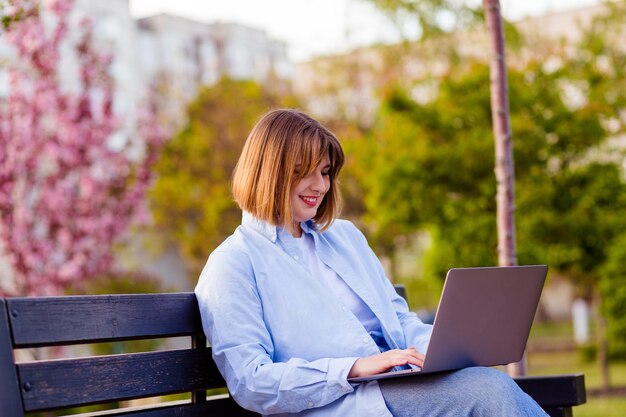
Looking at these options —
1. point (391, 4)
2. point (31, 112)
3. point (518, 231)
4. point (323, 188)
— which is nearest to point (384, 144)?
→ point (518, 231)

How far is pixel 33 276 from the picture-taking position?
1070cm

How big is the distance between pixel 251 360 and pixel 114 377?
0.37 m

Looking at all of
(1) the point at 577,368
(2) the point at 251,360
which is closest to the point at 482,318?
(2) the point at 251,360

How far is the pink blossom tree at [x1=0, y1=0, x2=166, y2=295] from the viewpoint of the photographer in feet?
34.9

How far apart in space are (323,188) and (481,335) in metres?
0.67

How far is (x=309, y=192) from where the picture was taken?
10.0 ft

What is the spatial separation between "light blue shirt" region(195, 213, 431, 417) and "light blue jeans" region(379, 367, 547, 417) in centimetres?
6

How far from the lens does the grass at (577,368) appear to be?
9109 millimetres

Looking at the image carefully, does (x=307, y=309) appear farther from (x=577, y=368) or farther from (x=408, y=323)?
(x=577, y=368)

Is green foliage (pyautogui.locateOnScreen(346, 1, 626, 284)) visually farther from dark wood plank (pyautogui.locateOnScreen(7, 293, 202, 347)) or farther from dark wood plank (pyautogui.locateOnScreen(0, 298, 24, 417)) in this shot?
dark wood plank (pyautogui.locateOnScreen(0, 298, 24, 417))

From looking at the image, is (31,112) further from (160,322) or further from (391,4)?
(160,322)

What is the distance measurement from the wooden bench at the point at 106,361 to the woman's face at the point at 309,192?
1.41 ft

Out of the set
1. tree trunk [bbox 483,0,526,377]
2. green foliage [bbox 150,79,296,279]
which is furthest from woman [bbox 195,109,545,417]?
green foliage [bbox 150,79,296,279]

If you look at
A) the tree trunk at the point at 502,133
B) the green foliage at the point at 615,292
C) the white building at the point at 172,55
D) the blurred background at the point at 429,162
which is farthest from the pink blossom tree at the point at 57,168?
the white building at the point at 172,55
